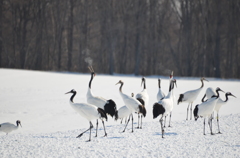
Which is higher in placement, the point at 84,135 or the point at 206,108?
the point at 206,108

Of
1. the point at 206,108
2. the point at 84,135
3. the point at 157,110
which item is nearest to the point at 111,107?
the point at 84,135

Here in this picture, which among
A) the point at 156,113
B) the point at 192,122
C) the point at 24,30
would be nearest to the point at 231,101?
the point at 192,122

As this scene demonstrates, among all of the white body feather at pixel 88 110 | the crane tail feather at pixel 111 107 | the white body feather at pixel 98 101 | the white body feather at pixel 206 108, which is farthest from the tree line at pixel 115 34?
the white body feather at pixel 88 110

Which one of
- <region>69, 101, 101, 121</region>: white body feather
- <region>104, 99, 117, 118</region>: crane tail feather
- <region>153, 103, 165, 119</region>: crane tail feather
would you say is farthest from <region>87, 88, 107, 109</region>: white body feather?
<region>153, 103, 165, 119</region>: crane tail feather

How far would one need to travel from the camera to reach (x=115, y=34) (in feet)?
110

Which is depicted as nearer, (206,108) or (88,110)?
(88,110)

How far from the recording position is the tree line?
33406 mm

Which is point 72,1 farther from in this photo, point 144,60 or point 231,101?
point 231,101

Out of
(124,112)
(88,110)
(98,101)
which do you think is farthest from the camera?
(124,112)

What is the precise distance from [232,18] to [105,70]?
53.4 ft

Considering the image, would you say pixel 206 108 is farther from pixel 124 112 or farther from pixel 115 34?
pixel 115 34

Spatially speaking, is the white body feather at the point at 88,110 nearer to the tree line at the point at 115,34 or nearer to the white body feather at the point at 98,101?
the white body feather at the point at 98,101

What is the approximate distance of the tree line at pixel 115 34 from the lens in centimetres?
3341

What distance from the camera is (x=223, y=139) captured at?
8.04 meters
